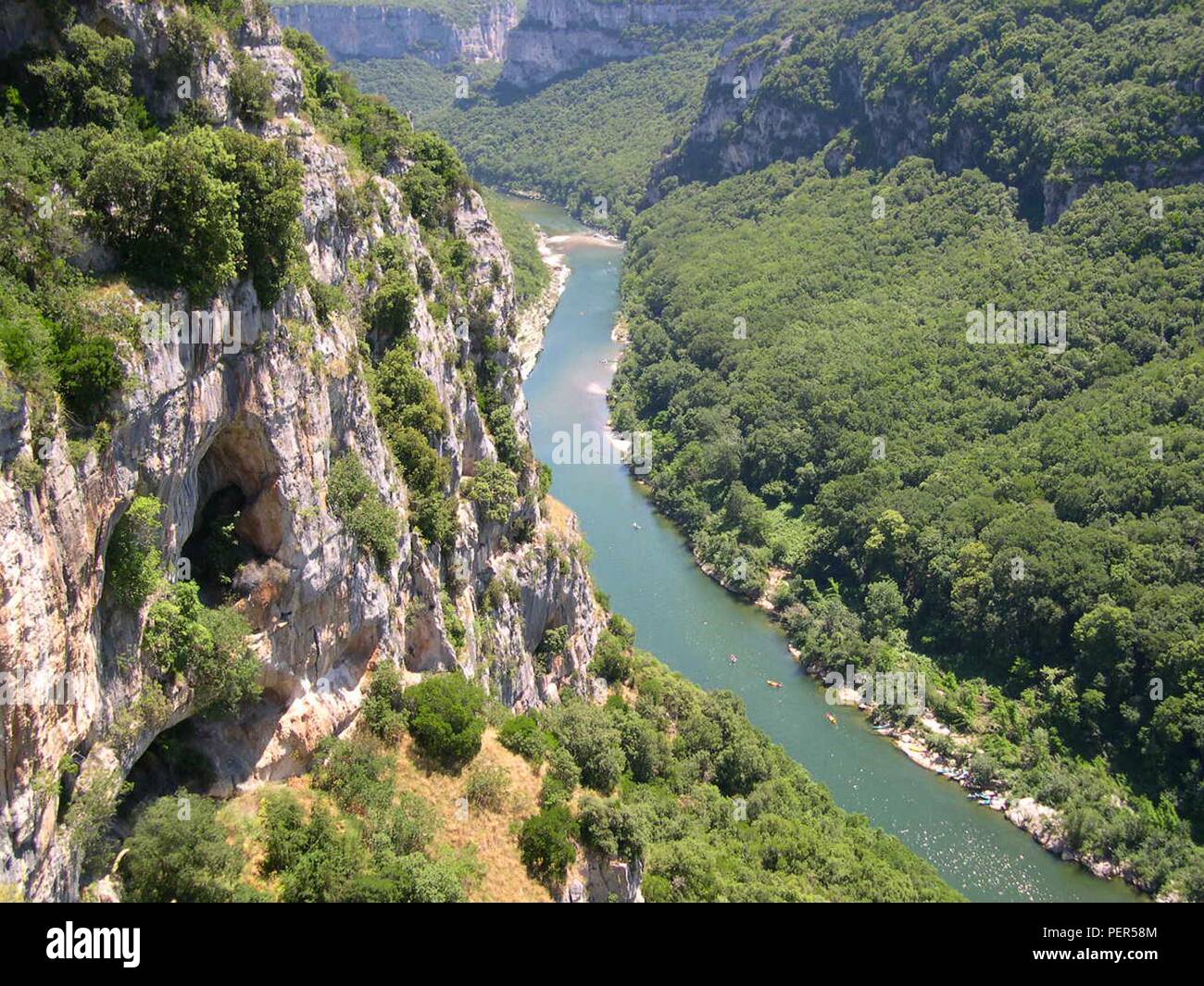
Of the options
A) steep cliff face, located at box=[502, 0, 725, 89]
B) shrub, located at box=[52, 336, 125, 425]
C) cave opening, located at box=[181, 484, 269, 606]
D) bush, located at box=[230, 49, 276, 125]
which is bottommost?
cave opening, located at box=[181, 484, 269, 606]

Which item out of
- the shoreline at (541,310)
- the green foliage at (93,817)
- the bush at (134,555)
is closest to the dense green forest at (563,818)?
the green foliage at (93,817)

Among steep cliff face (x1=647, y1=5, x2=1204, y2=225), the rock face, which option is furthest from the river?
steep cliff face (x1=647, y1=5, x2=1204, y2=225)

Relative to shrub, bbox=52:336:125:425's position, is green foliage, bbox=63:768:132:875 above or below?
below

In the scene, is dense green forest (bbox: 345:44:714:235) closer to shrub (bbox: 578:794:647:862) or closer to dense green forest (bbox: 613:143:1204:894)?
dense green forest (bbox: 613:143:1204:894)

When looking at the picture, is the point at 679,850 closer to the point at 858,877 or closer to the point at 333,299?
the point at 858,877

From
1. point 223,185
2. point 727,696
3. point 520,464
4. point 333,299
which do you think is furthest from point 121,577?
point 727,696

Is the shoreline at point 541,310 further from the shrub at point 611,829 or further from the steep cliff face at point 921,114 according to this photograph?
the shrub at point 611,829
